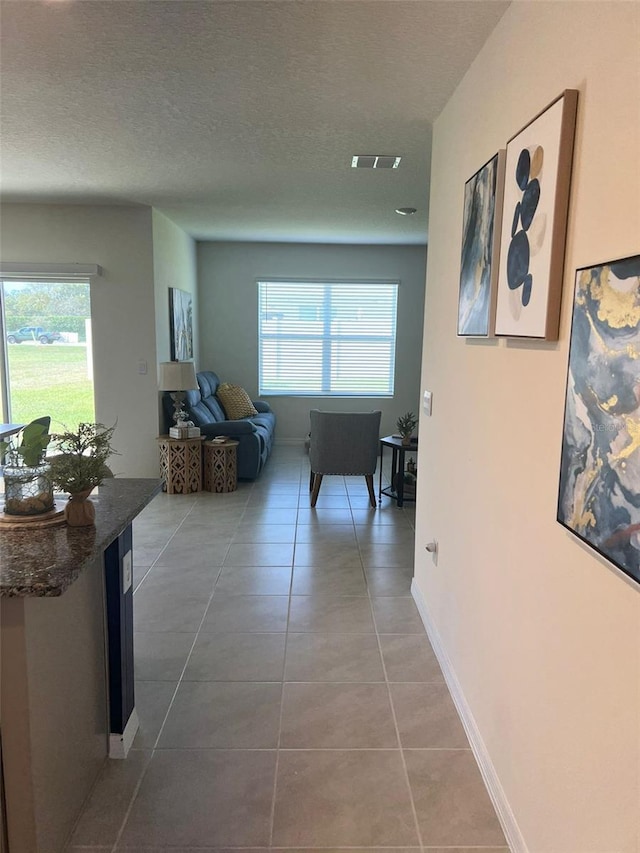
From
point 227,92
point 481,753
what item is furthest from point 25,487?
point 227,92

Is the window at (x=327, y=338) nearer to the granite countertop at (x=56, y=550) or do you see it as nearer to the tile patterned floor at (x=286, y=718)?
the tile patterned floor at (x=286, y=718)

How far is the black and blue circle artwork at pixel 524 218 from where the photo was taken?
1.55 metres

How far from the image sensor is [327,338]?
7570 millimetres

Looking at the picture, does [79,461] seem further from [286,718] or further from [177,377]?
[177,377]

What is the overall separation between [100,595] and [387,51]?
2208mm

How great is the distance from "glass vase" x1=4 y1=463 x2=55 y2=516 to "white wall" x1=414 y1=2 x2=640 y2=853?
1.43 metres

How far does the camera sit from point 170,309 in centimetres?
575

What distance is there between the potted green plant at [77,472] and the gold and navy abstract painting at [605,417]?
4.30 ft

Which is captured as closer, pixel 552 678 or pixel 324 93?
pixel 552 678

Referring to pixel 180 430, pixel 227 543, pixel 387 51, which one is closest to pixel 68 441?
pixel 387 51

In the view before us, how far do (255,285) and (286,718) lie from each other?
6002 mm

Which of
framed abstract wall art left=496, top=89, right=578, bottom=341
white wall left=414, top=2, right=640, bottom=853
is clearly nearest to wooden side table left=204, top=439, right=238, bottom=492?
white wall left=414, top=2, right=640, bottom=853

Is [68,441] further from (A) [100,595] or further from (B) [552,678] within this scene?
(B) [552,678]

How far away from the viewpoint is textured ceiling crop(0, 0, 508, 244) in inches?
76.0
